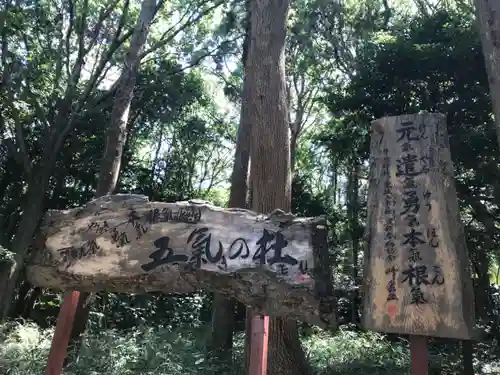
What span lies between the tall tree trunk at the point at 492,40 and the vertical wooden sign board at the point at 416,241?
1238 mm

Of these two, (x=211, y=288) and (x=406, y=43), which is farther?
(x=406, y=43)

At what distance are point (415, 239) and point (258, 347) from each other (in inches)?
55.2

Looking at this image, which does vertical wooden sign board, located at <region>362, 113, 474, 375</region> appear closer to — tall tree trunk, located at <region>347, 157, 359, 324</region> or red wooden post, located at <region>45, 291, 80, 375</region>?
red wooden post, located at <region>45, 291, 80, 375</region>

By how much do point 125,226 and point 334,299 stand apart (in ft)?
6.02

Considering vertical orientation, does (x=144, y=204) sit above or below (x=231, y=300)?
above

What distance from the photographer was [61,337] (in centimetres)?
395

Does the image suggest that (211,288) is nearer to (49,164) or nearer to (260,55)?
(260,55)

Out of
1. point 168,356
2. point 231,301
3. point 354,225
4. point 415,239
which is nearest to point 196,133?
point 354,225

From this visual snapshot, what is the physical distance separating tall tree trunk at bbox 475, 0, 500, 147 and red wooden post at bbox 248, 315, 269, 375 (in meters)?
3.03

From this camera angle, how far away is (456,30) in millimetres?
7340

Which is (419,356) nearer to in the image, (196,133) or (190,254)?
(190,254)

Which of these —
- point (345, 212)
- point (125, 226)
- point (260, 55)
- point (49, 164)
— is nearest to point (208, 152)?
point (345, 212)

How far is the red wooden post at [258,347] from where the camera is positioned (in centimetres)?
325

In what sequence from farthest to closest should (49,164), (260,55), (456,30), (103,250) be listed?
(49,164)
(456,30)
(260,55)
(103,250)
